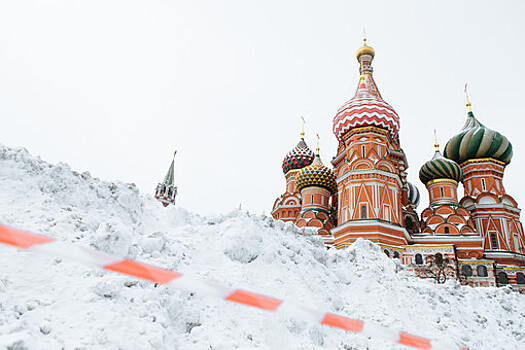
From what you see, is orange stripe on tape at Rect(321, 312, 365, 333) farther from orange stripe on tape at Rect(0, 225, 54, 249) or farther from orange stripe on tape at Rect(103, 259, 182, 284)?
orange stripe on tape at Rect(0, 225, 54, 249)

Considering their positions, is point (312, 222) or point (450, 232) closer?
point (450, 232)

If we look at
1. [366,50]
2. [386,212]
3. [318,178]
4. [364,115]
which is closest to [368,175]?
[386,212]

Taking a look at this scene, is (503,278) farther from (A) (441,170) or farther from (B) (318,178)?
(B) (318,178)

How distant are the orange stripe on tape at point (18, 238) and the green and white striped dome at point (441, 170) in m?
27.6

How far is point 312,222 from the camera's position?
24922 mm

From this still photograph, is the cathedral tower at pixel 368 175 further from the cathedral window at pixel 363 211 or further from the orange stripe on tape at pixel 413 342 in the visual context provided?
the orange stripe on tape at pixel 413 342

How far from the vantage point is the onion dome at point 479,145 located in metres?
27.5

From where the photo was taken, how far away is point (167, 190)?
45469 mm

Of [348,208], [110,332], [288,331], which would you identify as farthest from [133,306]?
[348,208]

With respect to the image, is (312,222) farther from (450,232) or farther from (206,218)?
(206,218)

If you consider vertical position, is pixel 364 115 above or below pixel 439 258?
above

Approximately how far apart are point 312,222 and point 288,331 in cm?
1956

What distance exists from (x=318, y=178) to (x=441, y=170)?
8.59 meters

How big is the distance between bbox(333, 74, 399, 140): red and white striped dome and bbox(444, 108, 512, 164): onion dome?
6219 mm
